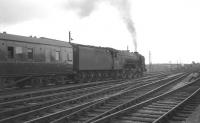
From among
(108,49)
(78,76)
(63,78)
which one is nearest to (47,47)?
(63,78)

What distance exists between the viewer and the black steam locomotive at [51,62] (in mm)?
14520

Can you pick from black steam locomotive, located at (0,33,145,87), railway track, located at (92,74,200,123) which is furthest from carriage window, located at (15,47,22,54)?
railway track, located at (92,74,200,123)

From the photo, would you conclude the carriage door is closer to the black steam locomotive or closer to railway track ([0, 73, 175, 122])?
the black steam locomotive

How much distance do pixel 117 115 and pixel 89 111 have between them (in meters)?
1.38

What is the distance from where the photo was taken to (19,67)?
15.0m

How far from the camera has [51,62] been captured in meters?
17.8

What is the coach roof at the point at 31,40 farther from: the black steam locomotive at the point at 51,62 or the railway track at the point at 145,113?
the railway track at the point at 145,113

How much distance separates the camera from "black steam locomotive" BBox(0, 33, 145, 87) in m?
14.5

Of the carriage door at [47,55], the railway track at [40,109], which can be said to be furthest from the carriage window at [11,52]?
the railway track at [40,109]

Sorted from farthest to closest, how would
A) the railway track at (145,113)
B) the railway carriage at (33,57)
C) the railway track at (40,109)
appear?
the railway carriage at (33,57), the railway track at (40,109), the railway track at (145,113)

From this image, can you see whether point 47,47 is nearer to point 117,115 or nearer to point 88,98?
point 88,98

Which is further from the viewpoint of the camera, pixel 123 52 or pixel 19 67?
pixel 123 52

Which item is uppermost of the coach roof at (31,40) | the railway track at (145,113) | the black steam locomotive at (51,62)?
the coach roof at (31,40)

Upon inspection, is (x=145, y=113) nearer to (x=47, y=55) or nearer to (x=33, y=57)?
(x=33, y=57)
